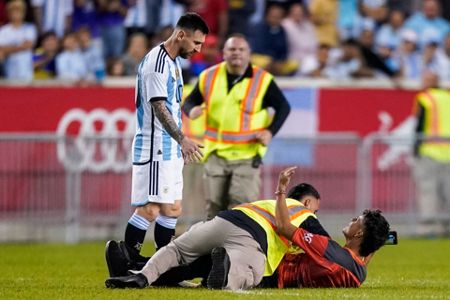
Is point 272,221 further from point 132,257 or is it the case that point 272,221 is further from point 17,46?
point 17,46

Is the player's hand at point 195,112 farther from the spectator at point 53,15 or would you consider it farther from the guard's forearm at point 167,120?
the spectator at point 53,15

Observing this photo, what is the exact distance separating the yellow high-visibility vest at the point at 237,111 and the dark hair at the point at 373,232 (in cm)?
386

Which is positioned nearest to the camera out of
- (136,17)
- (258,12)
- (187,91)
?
(187,91)

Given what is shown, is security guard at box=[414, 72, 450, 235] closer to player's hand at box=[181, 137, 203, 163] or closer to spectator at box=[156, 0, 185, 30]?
spectator at box=[156, 0, 185, 30]

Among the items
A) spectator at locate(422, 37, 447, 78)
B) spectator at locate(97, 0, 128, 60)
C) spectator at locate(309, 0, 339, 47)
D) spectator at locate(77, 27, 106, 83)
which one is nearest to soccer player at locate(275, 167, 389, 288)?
spectator at locate(77, 27, 106, 83)

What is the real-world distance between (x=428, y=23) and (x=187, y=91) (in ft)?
21.1

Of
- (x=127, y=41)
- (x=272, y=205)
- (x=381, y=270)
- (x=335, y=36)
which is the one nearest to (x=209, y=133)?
(x=381, y=270)

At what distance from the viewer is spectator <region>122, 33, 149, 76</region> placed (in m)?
21.8

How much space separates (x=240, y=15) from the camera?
23.5 meters

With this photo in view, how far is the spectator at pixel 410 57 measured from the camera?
23797 mm

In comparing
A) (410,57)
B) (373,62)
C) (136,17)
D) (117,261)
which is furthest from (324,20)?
(117,261)

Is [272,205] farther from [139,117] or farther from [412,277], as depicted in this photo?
[412,277]

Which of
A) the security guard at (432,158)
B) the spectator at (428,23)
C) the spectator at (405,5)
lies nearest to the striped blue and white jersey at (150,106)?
the security guard at (432,158)

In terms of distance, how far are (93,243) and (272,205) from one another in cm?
836
